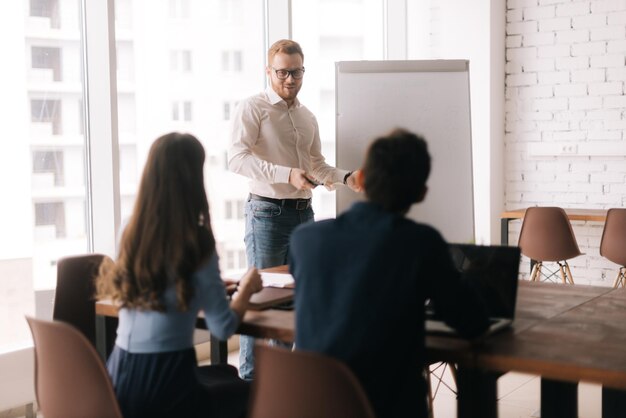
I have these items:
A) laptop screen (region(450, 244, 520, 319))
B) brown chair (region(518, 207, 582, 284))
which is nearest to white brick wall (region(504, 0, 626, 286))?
brown chair (region(518, 207, 582, 284))

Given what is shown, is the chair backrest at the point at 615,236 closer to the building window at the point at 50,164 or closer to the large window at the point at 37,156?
the large window at the point at 37,156

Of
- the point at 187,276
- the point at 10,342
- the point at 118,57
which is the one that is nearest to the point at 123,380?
the point at 187,276

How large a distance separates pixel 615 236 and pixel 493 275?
3024mm

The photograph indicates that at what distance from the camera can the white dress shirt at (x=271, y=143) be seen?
3.35 metres

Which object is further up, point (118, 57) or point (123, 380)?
point (118, 57)

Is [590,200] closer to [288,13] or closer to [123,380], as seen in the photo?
[288,13]

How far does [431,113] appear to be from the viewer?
414cm

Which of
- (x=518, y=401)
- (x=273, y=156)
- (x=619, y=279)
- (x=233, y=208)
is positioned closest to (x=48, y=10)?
(x=273, y=156)

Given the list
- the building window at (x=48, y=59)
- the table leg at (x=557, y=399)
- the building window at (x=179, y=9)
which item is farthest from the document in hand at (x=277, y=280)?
the building window at (x=179, y=9)

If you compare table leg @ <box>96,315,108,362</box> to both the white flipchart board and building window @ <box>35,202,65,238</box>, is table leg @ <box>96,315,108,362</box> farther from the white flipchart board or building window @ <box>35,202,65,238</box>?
the white flipchart board

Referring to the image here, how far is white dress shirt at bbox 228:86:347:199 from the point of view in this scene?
3.35 metres

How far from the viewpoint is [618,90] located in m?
5.34

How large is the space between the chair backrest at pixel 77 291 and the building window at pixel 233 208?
2.37 m

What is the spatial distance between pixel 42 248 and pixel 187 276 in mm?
1965
